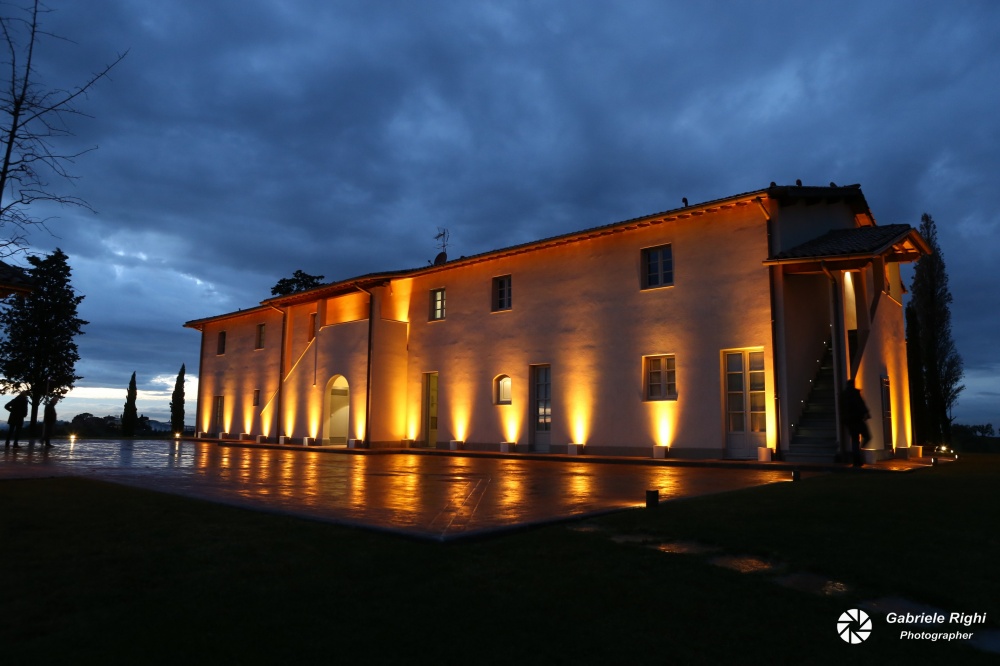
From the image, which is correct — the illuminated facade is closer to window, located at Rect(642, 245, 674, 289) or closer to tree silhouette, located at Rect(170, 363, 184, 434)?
window, located at Rect(642, 245, 674, 289)

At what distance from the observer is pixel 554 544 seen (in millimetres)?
5359

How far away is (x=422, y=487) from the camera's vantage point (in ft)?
33.0

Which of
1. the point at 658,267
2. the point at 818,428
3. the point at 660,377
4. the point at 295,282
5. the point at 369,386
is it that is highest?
the point at 295,282

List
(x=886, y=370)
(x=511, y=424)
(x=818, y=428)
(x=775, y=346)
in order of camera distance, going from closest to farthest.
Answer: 1. (x=818, y=428)
2. (x=775, y=346)
3. (x=886, y=370)
4. (x=511, y=424)

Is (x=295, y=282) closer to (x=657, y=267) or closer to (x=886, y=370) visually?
(x=657, y=267)

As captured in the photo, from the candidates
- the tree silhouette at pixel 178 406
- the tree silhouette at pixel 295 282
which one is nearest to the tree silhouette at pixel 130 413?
the tree silhouette at pixel 178 406

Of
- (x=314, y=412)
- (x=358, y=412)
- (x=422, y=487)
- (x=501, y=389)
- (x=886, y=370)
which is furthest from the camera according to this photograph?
(x=314, y=412)

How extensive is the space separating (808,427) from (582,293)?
7066 mm

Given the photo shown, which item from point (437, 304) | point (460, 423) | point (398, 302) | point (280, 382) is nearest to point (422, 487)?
point (460, 423)

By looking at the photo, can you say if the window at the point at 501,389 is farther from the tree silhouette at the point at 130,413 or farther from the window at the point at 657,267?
the tree silhouette at the point at 130,413

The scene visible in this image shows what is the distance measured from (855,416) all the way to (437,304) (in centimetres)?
1429

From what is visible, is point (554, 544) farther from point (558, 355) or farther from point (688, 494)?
point (558, 355)

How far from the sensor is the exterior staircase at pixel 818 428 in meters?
14.7

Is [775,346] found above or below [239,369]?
below
